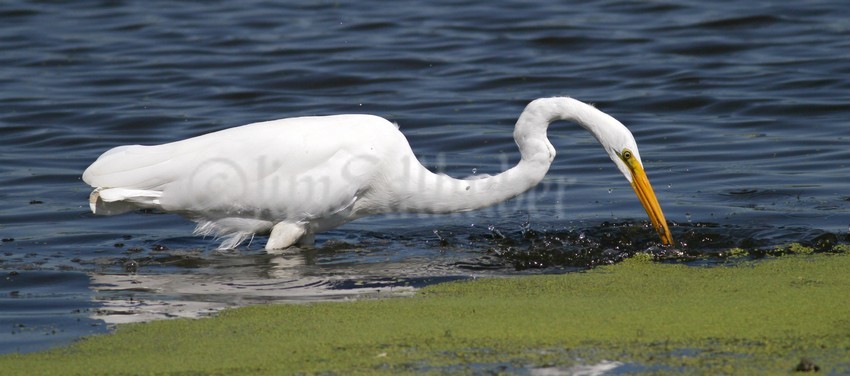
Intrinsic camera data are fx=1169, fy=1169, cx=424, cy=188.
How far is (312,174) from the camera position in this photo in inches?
290

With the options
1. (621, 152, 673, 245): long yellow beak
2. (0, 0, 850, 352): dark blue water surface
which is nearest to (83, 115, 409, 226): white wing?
(0, 0, 850, 352): dark blue water surface

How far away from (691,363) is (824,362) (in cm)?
51

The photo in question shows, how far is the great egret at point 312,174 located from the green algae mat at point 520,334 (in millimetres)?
1356

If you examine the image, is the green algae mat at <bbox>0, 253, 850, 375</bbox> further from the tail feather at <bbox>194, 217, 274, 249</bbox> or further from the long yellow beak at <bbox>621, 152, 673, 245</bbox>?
the tail feather at <bbox>194, 217, 274, 249</bbox>

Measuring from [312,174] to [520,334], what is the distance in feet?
8.58

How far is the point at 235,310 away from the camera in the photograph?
5801 millimetres

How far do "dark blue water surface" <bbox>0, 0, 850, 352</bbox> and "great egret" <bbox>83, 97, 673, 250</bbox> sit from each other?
1.17 ft

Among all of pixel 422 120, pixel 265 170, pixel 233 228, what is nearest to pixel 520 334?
pixel 265 170

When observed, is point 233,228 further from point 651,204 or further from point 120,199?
point 651,204

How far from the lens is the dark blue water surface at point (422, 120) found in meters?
7.30

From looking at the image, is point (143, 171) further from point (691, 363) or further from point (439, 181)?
point (691, 363)

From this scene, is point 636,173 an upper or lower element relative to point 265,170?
lower

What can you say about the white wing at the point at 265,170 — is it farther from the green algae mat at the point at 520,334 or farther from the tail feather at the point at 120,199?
the green algae mat at the point at 520,334

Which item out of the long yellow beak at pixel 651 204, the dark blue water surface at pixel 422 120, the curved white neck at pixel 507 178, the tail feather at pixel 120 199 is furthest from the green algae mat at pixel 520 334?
the tail feather at pixel 120 199
